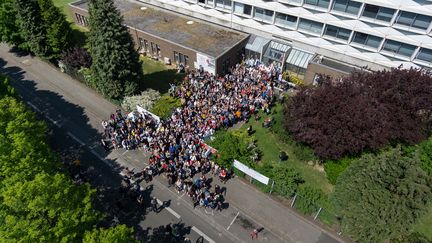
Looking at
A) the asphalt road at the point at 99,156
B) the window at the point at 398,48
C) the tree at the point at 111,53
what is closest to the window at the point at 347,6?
the window at the point at 398,48

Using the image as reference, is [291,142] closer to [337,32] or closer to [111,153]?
[337,32]

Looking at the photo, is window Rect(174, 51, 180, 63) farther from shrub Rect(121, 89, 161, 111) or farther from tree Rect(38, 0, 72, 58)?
tree Rect(38, 0, 72, 58)

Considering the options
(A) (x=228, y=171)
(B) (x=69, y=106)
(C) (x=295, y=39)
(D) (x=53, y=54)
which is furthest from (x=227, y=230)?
(D) (x=53, y=54)

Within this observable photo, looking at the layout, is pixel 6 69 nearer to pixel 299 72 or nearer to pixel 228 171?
pixel 228 171

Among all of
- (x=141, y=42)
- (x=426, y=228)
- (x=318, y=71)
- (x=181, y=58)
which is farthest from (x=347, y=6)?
(x=141, y=42)

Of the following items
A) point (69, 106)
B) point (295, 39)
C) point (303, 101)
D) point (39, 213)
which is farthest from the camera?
point (295, 39)

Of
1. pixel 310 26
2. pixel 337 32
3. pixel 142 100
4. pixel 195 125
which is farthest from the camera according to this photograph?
pixel 310 26

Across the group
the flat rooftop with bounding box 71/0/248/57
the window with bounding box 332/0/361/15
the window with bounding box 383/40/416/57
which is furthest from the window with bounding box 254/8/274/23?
the window with bounding box 383/40/416/57

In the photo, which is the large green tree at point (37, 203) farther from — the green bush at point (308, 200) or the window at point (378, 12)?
the window at point (378, 12)
